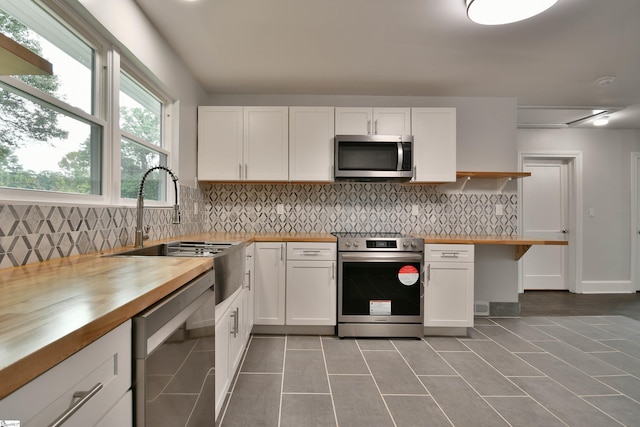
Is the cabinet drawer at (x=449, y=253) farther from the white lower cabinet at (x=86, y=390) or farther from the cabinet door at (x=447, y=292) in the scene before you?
the white lower cabinet at (x=86, y=390)

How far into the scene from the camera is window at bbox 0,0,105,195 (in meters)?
1.22

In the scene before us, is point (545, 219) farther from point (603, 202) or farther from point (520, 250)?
point (520, 250)

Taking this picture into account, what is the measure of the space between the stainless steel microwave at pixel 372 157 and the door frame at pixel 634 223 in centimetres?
417

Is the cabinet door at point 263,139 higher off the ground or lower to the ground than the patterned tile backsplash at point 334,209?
higher

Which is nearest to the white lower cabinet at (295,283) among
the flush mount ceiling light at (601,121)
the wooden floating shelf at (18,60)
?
the wooden floating shelf at (18,60)

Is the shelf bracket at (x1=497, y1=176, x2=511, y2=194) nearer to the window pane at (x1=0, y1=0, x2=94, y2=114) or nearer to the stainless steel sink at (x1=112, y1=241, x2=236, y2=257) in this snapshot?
the stainless steel sink at (x1=112, y1=241, x2=236, y2=257)

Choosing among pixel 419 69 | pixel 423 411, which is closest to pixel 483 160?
pixel 419 69

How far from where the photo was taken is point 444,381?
6.95ft

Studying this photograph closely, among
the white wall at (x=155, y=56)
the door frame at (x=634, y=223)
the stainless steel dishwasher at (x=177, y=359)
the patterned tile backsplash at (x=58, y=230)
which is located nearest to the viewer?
the stainless steel dishwasher at (x=177, y=359)

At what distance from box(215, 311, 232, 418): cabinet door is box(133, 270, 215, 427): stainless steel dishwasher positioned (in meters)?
0.19

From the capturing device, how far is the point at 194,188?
10.2 feet

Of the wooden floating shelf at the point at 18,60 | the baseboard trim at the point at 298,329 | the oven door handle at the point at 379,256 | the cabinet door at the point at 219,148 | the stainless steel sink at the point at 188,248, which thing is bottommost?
the baseboard trim at the point at 298,329

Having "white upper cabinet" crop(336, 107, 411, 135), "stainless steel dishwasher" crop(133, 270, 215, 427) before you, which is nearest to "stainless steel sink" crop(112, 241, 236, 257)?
"stainless steel dishwasher" crop(133, 270, 215, 427)

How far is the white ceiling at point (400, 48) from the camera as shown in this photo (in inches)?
80.0
